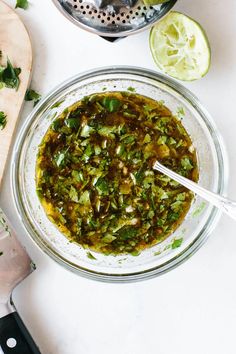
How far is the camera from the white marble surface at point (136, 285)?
1.48 m

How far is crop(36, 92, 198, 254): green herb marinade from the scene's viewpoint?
56.0 inches

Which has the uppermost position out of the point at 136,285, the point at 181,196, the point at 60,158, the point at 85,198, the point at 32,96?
the point at 32,96

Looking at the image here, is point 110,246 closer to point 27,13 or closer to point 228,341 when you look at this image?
point 228,341

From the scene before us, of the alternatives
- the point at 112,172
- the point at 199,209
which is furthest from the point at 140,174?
the point at 199,209

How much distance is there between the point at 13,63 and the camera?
146 centimetres

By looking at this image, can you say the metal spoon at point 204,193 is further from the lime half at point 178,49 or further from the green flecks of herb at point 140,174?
the lime half at point 178,49

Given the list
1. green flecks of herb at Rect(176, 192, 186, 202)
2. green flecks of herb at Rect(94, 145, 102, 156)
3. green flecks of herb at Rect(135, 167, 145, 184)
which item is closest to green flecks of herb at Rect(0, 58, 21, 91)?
green flecks of herb at Rect(94, 145, 102, 156)

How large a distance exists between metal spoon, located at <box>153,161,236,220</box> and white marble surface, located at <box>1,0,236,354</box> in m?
0.17

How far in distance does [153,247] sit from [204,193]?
221 mm

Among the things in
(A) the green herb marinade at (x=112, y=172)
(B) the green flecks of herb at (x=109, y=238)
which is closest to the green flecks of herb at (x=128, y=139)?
(A) the green herb marinade at (x=112, y=172)

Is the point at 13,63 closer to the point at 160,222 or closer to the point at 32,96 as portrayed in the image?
the point at 32,96

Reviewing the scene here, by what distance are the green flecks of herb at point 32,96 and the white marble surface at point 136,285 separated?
0.01 metres

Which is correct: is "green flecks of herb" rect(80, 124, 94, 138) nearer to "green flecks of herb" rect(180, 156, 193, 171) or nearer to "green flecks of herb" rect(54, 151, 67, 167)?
"green flecks of herb" rect(54, 151, 67, 167)

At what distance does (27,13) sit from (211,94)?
463 millimetres
